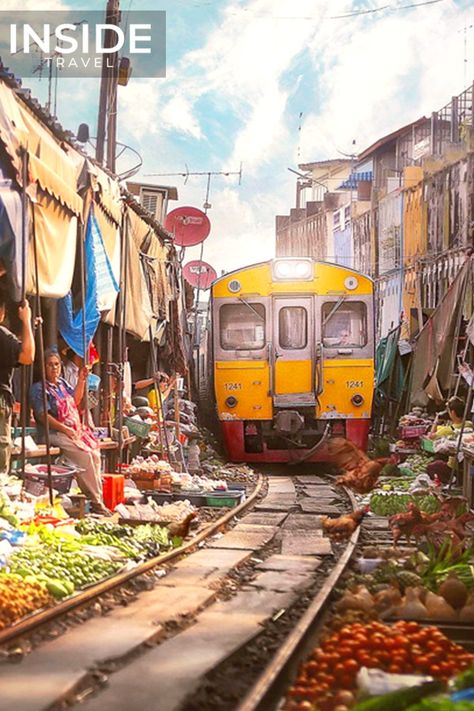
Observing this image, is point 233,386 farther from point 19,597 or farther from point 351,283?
point 19,597

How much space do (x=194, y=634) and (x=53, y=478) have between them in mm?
4034

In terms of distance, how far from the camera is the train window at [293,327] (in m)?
17.5

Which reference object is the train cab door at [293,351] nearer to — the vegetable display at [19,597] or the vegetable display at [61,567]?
the vegetable display at [61,567]

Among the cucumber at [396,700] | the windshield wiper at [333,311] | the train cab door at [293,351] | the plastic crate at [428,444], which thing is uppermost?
the windshield wiper at [333,311]

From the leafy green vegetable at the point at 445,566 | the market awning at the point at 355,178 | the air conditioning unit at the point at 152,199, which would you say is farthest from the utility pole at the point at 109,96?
the market awning at the point at 355,178

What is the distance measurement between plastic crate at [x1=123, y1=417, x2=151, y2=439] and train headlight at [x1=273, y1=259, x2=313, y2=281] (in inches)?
165

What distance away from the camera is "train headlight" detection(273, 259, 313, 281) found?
17.6 m

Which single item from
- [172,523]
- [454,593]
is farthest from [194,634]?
[172,523]

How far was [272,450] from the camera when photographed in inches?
703

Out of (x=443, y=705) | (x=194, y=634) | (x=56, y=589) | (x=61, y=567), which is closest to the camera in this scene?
(x=443, y=705)

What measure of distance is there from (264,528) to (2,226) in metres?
4.49

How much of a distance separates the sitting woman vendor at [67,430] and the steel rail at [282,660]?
3.51 m

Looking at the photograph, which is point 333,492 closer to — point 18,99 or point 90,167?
point 90,167

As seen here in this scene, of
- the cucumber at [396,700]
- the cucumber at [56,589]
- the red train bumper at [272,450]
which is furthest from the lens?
the red train bumper at [272,450]
